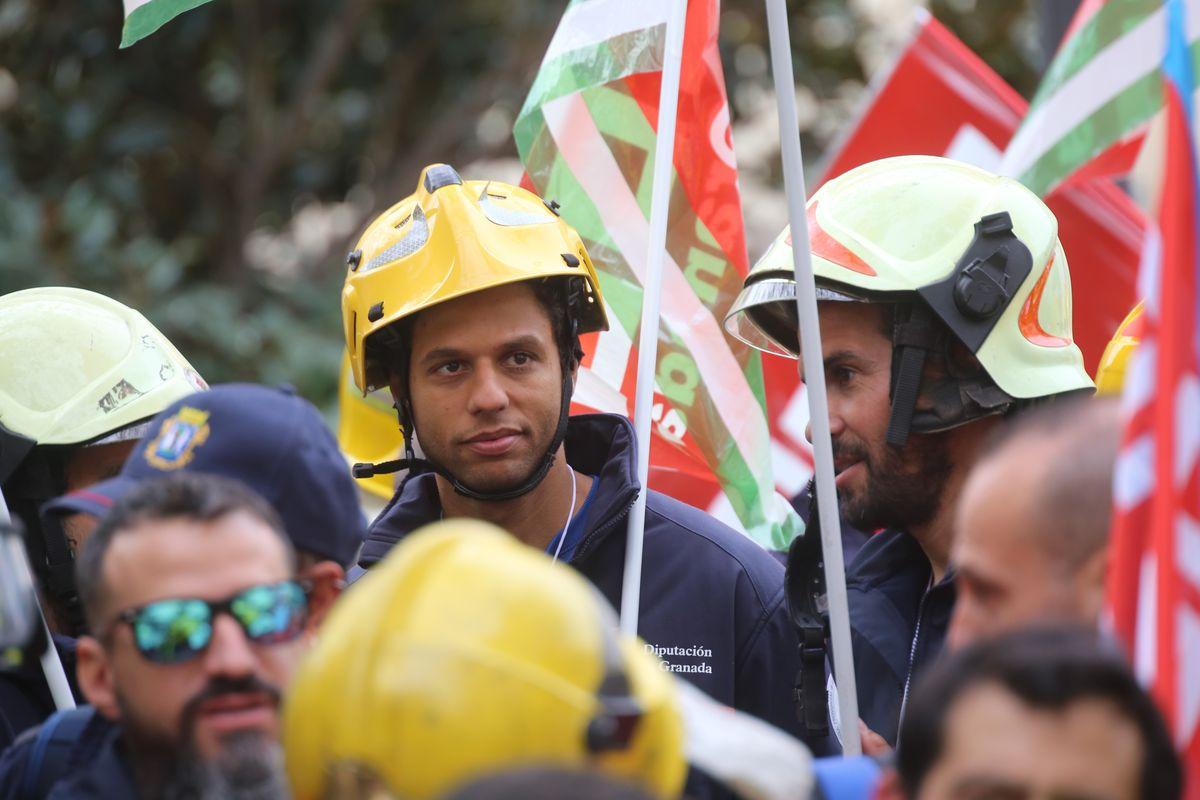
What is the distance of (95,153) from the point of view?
13.3 meters

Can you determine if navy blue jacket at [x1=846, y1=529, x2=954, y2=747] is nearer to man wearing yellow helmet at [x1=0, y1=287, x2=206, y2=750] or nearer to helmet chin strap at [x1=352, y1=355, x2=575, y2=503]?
helmet chin strap at [x1=352, y1=355, x2=575, y2=503]

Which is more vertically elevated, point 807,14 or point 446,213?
point 807,14

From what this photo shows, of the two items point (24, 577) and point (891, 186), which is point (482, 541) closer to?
point (24, 577)

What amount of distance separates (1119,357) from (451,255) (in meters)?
1.74

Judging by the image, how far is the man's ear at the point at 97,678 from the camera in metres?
2.96

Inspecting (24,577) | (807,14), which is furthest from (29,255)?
A: (24,577)

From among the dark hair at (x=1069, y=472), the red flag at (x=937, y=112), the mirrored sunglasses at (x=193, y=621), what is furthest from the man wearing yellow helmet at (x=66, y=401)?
the red flag at (x=937, y=112)

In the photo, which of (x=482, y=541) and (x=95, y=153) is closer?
(x=482, y=541)

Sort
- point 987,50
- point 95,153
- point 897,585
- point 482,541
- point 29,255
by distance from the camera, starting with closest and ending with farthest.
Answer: point 482,541 → point 897,585 → point 29,255 → point 95,153 → point 987,50

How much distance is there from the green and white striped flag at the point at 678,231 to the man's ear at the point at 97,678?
2.42m

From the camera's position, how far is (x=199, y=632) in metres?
2.79

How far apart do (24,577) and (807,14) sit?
1287 cm

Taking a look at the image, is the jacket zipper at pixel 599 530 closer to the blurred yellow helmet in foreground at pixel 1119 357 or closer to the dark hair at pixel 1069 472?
the blurred yellow helmet in foreground at pixel 1119 357

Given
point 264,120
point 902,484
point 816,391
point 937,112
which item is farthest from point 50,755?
point 264,120
